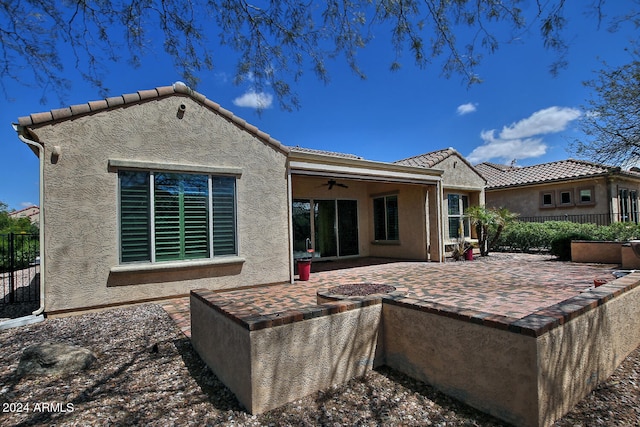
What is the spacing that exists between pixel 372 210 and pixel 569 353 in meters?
12.2

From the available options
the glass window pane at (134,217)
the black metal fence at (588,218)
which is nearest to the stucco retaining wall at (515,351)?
the glass window pane at (134,217)

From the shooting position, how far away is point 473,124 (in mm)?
17562

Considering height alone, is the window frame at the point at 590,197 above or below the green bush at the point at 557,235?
above

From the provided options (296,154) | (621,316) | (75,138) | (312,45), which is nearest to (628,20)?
(621,316)

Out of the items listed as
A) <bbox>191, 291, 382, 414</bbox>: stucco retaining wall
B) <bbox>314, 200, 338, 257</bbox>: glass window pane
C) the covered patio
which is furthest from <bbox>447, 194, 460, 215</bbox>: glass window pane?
<bbox>191, 291, 382, 414</bbox>: stucco retaining wall

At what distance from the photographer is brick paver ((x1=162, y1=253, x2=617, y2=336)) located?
6.32 m

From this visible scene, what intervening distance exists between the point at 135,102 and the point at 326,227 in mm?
8855

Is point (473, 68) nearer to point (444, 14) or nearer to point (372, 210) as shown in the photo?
point (444, 14)

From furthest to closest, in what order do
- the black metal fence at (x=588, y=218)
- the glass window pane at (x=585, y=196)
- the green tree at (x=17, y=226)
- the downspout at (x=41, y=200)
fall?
1. the green tree at (x=17, y=226)
2. the glass window pane at (x=585, y=196)
3. the black metal fence at (x=588, y=218)
4. the downspout at (x=41, y=200)

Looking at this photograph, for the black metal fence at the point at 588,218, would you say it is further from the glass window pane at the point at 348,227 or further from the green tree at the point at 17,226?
the green tree at the point at 17,226

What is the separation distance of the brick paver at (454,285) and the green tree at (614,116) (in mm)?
4105

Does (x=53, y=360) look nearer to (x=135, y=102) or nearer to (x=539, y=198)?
(x=135, y=102)

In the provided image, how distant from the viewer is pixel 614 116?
35.7 feet

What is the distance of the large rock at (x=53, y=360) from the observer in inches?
161
